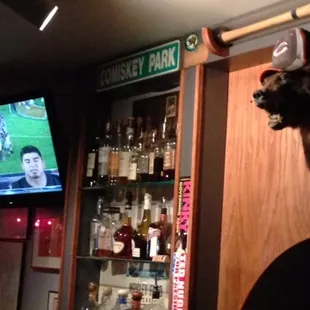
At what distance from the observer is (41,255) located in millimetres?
3186

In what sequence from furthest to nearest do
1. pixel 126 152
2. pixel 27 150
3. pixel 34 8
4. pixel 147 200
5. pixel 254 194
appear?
pixel 27 150 → pixel 126 152 → pixel 147 200 → pixel 254 194 → pixel 34 8

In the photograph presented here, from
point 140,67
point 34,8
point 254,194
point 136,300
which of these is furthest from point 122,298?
point 34,8

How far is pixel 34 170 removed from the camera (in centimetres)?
299

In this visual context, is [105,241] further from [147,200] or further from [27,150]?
[27,150]

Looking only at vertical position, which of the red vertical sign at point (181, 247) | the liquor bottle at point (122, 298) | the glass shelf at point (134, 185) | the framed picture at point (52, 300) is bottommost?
the framed picture at point (52, 300)

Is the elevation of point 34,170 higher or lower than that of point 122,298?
higher

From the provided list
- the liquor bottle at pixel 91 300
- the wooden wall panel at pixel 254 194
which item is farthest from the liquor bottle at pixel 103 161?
the wooden wall panel at pixel 254 194

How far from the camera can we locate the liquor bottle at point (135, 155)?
258 centimetres

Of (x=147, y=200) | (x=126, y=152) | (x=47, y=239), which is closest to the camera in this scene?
(x=147, y=200)

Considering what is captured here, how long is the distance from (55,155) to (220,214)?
0.99 m

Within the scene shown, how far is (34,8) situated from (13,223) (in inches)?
74.0

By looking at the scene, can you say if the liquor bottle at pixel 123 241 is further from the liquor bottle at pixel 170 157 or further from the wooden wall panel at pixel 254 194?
the wooden wall panel at pixel 254 194

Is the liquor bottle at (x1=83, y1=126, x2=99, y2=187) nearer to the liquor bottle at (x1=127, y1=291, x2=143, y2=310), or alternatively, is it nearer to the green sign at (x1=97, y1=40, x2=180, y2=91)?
the green sign at (x1=97, y1=40, x2=180, y2=91)

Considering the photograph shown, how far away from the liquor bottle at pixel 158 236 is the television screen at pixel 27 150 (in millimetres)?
625
